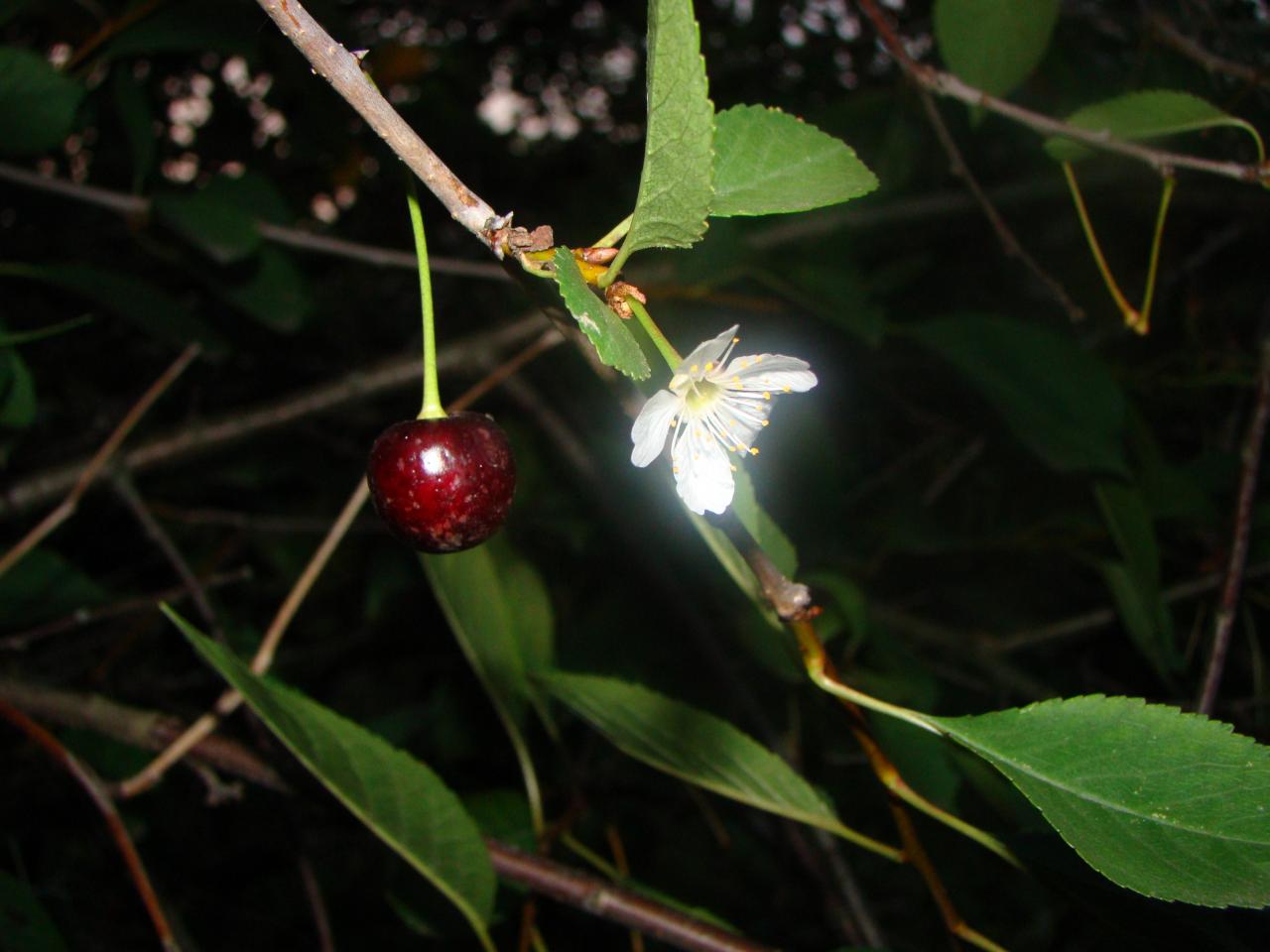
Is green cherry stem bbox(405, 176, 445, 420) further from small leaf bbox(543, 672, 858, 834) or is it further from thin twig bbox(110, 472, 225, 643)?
thin twig bbox(110, 472, 225, 643)

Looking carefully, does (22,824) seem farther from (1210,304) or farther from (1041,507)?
(1210,304)

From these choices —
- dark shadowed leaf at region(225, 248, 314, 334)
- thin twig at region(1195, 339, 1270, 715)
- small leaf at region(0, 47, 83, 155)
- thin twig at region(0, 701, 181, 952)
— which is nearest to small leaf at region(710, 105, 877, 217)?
thin twig at region(1195, 339, 1270, 715)

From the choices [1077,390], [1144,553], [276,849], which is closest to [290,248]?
[276,849]

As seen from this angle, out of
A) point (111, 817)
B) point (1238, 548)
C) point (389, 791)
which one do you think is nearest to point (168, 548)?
point (111, 817)

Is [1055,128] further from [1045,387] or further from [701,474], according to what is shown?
[1045,387]

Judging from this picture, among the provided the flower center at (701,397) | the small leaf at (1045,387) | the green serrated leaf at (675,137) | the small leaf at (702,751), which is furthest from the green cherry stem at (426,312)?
the small leaf at (1045,387)

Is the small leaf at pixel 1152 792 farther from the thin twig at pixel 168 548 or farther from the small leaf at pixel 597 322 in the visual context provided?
the thin twig at pixel 168 548
